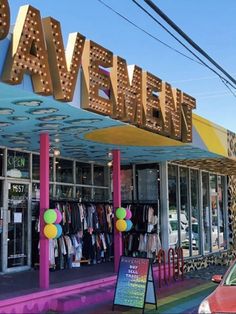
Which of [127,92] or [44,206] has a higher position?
[127,92]

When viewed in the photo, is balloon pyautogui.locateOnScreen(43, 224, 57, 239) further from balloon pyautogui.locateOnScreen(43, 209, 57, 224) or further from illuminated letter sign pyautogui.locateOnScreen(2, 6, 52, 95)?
illuminated letter sign pyautogui.locateOnScreen(2, 6, 52, 95)

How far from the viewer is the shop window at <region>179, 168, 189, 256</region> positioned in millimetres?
17627

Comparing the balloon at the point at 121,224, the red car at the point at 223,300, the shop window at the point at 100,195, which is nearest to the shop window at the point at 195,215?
the shop window at the point at 100,195

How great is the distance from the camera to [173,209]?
1708 cm

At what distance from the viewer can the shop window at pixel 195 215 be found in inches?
728

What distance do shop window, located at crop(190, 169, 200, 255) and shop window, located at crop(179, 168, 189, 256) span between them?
1.57 ft

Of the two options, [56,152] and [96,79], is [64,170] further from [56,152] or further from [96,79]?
[96,79]

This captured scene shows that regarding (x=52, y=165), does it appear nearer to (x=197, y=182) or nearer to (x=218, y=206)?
(x=197, y=182)

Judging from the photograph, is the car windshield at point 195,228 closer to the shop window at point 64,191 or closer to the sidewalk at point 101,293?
the sidewalk at point 101,293

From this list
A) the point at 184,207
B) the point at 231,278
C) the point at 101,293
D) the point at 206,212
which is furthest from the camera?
the point at 206,212

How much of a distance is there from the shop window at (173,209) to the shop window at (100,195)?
229cm

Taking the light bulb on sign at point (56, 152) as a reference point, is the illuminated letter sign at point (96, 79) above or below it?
above

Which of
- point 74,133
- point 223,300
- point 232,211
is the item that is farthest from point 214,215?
point 223,300

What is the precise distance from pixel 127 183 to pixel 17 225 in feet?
17.1
